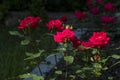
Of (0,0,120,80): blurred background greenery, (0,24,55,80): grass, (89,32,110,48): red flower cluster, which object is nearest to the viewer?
(89,32,110,48): red flower cluster

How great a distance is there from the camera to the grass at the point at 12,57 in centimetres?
599

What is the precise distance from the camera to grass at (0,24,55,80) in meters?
5.99

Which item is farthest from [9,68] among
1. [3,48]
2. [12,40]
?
[12,40]

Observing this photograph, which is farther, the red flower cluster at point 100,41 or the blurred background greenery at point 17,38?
the blurred background greenery at point 17,38

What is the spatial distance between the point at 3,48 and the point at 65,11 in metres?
4.75

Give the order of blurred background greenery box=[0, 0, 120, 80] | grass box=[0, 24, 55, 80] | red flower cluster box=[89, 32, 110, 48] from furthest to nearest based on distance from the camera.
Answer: blurred background greenery box=[0, 0, 120, 80] → grass box=[0, 24, 55, 80] → red flower cluster box=[89, 32, 110, 48]

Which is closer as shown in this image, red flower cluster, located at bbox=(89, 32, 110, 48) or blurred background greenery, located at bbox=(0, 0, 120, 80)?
red flower cluster, located at bbox=(89, 32, 110, 48)

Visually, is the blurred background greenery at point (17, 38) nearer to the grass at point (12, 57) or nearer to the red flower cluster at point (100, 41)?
the grass at point (12, 57)

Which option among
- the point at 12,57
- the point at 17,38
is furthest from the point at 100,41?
the point at 17,38

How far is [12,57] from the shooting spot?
22.9ft

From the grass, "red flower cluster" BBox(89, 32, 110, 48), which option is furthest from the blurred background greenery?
"red flower cluster" BBox(89, 32, 110, 48)

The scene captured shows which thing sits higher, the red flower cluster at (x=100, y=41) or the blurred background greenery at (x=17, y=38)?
the red flower cluster at (x=100, y=41)

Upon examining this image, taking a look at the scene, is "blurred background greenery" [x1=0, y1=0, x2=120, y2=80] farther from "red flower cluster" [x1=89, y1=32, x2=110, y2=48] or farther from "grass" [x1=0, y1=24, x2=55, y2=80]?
"red flower cluster" [x1=89, y1=32, x2=110, y2=48]

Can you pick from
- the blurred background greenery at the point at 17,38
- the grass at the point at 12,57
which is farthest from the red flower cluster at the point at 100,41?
the grass at the point at 12,57
